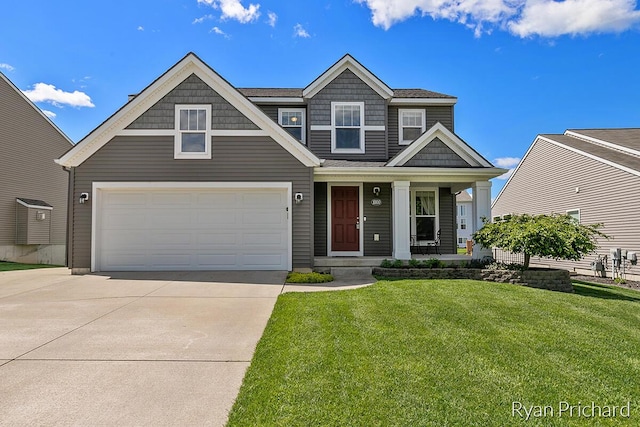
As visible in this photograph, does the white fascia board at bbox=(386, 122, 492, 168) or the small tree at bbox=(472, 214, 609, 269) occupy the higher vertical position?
the white fascia board at bbox=(386, 122, 492, 168)

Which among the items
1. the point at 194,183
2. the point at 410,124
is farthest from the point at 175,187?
the point at 410,124

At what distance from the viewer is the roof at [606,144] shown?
12.9 meters

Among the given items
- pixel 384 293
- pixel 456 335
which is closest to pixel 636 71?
pixel 384 293

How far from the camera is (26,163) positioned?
678 inches

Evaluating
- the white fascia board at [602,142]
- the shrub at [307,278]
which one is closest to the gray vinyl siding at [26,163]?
the shrub at [307,278]

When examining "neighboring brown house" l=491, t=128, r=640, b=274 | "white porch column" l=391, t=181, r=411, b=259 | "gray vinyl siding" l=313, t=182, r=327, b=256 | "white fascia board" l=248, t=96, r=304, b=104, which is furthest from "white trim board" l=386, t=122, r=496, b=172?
"white fascia board" l=248, t=96, r=304, b=104

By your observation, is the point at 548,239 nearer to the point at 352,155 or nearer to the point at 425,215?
the point at 425,215

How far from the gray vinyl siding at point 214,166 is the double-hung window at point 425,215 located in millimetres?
4335

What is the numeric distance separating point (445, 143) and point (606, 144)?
9238 mm

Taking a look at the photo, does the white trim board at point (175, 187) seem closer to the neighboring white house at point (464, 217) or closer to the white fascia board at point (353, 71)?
the white fascia board at point (353, 71)

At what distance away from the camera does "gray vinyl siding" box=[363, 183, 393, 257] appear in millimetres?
11664

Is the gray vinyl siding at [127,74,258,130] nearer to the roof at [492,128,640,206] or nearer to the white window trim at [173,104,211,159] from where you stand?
the white window trim at [173,104,211,159]

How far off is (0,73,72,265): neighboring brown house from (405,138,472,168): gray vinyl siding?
17849mm

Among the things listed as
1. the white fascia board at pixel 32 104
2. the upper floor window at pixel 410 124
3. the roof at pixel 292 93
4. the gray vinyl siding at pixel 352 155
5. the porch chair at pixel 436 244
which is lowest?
the porch chair at pixel 436 244
